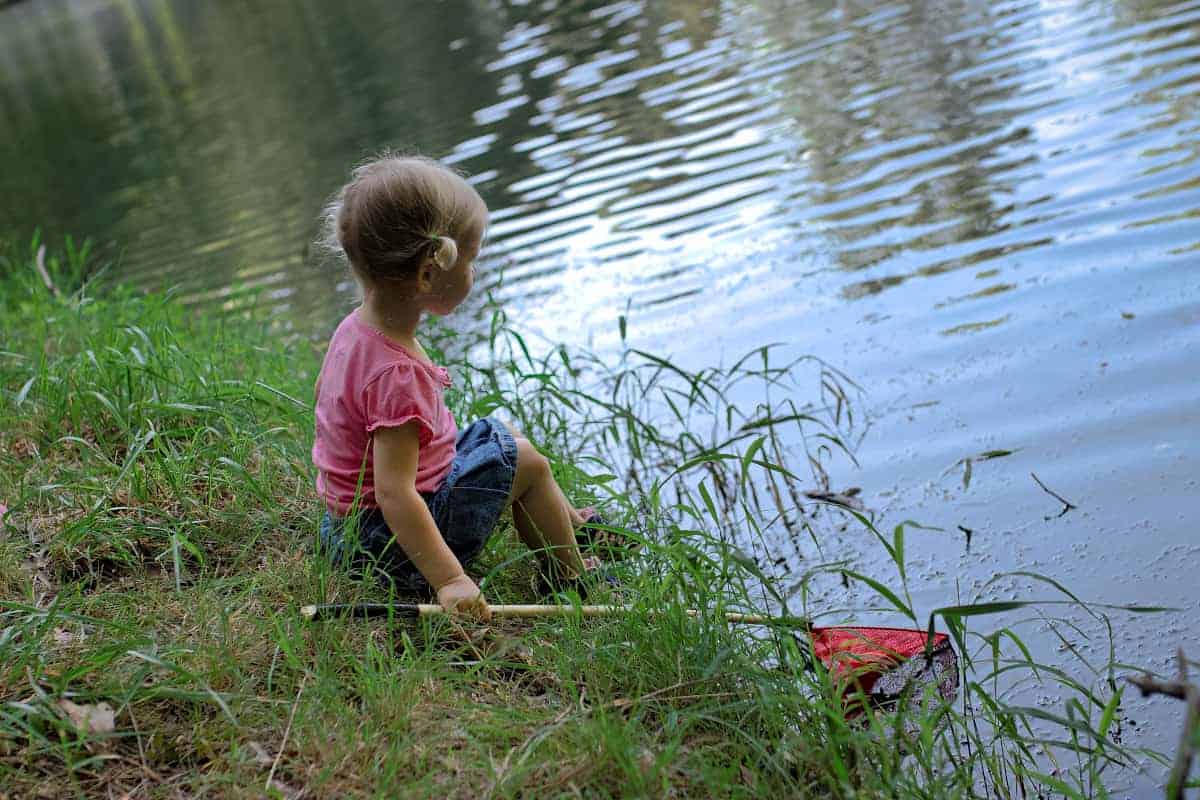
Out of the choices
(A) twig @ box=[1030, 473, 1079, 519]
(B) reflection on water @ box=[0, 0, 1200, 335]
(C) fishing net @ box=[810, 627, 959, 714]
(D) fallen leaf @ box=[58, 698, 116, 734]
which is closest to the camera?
(D) fallen leaf @ box=[58, 698, 116, 734]

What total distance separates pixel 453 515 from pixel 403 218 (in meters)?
0.64

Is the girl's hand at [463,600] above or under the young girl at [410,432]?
under

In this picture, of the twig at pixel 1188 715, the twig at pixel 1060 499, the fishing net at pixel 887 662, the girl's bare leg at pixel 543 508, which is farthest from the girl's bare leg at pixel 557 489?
the twig at pixel 1188 715

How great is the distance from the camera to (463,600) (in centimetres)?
240

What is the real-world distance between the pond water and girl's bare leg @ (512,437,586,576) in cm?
83

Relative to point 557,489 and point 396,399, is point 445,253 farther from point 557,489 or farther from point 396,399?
point 557,489

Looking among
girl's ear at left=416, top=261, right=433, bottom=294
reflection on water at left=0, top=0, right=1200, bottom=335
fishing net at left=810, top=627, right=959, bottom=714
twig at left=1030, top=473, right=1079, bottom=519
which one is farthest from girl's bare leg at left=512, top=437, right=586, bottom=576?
reflection on water at left=0, top=0, right=1200, bottom=335

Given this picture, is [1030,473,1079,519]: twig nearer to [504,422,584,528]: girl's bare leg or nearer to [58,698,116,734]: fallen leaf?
[504,422,584,528]: girl's bare leg

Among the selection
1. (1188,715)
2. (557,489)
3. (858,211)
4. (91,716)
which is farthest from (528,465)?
(858,211)

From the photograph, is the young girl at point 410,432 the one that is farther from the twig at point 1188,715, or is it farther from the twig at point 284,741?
the twig at point 1188,715

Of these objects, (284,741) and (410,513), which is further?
(410,513)

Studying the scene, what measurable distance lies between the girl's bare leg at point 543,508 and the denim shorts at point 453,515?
35mm

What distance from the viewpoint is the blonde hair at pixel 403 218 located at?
2408 mm

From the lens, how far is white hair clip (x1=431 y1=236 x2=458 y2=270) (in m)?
2.41
